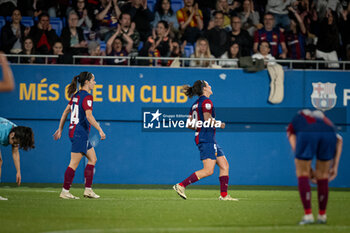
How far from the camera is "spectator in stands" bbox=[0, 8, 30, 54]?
16.3 meters

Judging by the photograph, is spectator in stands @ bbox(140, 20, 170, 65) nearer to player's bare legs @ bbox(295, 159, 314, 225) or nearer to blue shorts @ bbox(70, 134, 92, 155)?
blue shorts @ bbox(70, 134, 92, 155)

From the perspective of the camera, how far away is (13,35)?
53.9 feet

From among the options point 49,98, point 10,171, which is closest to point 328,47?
point 49,98

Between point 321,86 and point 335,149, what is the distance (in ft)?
30.5

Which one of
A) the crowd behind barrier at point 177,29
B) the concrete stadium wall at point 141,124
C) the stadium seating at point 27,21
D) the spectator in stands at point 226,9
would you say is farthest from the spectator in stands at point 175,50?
the stadium seating at point 27,21

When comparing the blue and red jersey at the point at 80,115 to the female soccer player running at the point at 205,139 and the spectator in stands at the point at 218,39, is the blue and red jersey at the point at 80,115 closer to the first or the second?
the female soccer player running at the point at 205,139

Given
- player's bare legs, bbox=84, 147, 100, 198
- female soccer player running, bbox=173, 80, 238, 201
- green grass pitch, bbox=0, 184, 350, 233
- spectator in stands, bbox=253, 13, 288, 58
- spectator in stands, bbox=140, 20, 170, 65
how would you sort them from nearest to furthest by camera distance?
green grass pitch, bbox=0, 184, 350, 233, female soccer player running, bbox=173, 80, 238, 201, player's bare legs, bbox=84, 147, 100, 198, spectator in stands, bbox=140, 20, 170, 65, spectator in stands, bbox=253, 13, 288, 58

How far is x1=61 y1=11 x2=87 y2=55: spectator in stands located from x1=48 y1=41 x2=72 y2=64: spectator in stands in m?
0.27

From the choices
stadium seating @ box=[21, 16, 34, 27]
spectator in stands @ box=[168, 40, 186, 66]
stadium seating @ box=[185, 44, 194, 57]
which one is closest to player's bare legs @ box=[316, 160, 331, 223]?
spectator in stands @ box=[168, 40, 186, 66]

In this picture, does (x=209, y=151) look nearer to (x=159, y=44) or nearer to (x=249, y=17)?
(x=159, y=44)

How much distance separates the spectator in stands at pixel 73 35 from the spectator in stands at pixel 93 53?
19 centimetres

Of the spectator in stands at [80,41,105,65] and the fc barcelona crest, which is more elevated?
the spectator in stands at [80,41,105,65]

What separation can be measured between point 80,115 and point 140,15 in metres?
7.09

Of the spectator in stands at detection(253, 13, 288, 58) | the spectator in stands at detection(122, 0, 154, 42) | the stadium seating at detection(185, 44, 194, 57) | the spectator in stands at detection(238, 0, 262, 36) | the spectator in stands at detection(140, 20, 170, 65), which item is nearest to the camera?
the spectator in stands at detection(140, 20, 170, 65)
